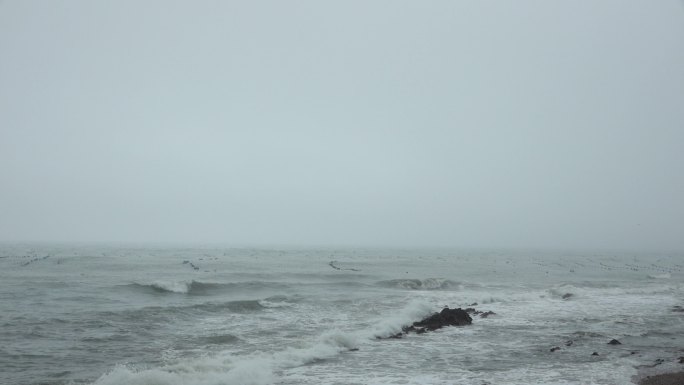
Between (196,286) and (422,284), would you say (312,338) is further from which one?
(422,284)

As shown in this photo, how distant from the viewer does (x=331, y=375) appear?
12586mm

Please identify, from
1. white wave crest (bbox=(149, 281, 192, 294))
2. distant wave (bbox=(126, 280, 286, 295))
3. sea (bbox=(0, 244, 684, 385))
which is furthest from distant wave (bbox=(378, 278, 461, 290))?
white wave crest (bbox=(149, 281, 192, 294))

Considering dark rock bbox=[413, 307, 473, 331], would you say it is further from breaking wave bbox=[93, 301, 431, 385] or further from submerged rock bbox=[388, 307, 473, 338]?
breaking wave bbox=[93, 301, 431, 385]

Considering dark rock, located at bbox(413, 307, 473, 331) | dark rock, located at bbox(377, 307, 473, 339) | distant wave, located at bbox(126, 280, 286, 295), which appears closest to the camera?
dark rock, located at bbox(377, 307, 473, 339)

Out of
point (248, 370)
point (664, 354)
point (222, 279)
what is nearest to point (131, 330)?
point (248, 370)

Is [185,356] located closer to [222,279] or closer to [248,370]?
[248,370]

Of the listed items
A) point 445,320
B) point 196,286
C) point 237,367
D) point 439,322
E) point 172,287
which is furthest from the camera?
point 196,286

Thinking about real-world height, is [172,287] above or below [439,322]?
below

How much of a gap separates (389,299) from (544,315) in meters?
9.82

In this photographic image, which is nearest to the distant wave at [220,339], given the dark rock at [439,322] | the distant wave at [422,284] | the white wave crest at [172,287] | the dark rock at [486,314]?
the dark rock at [439,322]

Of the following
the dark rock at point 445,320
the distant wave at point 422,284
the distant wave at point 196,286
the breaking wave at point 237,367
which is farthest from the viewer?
the distant wave at point 422,284

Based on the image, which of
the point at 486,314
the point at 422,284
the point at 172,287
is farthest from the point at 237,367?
the point at 422,284

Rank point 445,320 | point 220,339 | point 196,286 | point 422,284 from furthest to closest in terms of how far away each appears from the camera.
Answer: point 422,284 → point 196,286 → point 445,320 → point 220,339

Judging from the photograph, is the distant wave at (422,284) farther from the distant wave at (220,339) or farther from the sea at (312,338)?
the distant wave at (220,339)
